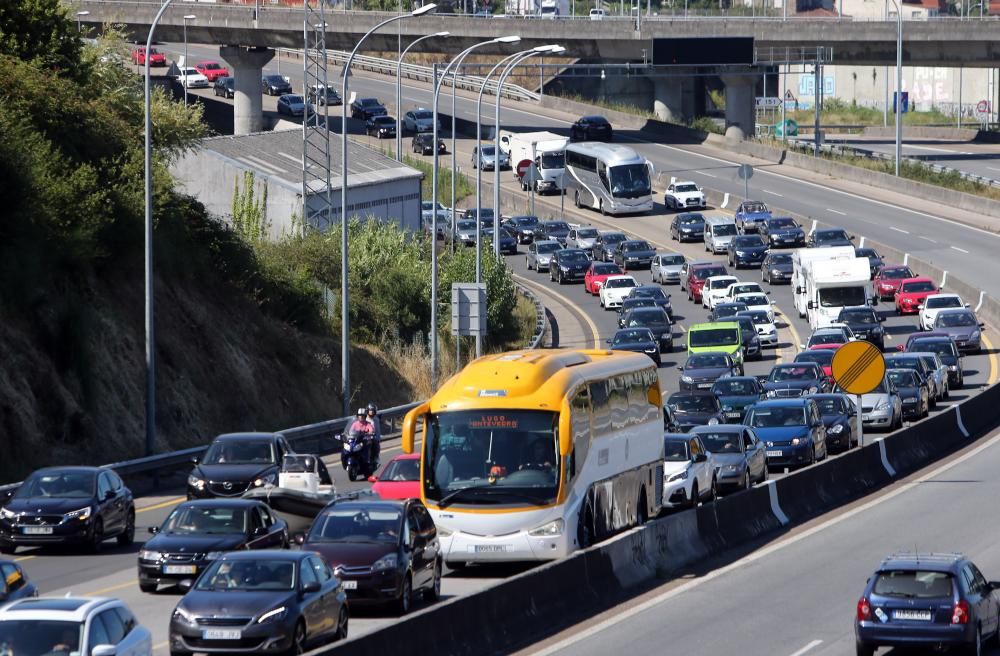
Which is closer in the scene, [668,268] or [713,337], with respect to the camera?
[713,337]

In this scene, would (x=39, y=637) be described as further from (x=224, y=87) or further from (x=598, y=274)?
(x=224, y=87)

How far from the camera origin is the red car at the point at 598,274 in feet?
222

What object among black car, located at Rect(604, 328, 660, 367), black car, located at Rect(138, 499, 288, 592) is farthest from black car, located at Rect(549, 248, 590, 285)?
black car, located at Rect(138, 499, 288, 592)

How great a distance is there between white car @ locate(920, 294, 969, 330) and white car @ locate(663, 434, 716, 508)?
28.2 m

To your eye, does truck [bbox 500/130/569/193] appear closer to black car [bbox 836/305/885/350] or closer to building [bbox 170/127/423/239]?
building [bbox 170/127/423/239]

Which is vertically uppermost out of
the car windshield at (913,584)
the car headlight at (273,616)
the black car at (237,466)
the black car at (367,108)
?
the black car at (367,108)

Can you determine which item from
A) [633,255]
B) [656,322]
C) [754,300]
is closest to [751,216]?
[633,255]

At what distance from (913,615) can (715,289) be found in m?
44.8

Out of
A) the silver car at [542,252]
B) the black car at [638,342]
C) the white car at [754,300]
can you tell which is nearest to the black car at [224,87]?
the silver car at [542,252]

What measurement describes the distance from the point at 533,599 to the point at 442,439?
431cm

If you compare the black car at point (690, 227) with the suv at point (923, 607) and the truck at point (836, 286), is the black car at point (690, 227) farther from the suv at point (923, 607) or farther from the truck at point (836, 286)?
the suv at point (923, 607)

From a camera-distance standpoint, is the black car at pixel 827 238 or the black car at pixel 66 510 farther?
the black car at pixel 827 238

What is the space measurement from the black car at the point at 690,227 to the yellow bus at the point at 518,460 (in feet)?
175

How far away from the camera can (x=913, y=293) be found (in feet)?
197
